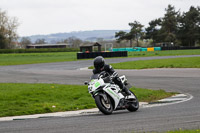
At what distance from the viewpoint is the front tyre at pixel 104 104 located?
9.35 metres

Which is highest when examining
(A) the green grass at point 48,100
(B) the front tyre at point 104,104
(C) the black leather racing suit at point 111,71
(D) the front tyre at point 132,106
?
(C) the black leather racing suit at point 111,71

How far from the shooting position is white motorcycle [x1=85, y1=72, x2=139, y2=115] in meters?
9.39

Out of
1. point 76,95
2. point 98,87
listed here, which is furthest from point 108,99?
point 76,95

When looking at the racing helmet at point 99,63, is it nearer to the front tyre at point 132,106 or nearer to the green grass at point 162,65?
the front tyre at point 132,106

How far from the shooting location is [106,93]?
9.63m

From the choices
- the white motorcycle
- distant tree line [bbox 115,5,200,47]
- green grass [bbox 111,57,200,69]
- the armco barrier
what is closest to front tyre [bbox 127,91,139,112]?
the white motorcycle

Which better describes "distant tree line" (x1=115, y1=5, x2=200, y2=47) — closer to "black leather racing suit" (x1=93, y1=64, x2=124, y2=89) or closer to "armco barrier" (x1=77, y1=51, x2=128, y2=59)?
"armco barrier" (x1=77, y1=51, x2=128, y2=59)

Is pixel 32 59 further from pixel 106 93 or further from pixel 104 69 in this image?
pixel 106 93

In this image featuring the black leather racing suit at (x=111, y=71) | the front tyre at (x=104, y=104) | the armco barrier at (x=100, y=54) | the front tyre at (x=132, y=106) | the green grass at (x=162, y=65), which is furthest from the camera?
the armco barrier at (x=100, y=54)

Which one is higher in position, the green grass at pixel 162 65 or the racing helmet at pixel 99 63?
the racing helmet at pixel 99 63

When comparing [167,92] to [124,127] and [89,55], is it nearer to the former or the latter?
[124,127]

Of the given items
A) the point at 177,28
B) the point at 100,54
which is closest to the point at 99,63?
the point at 100,54

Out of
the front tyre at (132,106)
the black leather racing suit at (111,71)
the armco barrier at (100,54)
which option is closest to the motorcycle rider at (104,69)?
the black leather racing suit at (111,71)

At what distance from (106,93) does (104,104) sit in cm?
29
